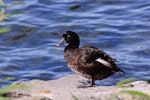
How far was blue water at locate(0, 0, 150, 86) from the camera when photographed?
35.8 feet

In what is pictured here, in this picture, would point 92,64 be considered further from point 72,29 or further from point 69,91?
point 72,29

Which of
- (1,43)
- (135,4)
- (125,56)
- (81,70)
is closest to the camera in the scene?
(81,70)

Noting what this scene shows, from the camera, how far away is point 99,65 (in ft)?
26.1

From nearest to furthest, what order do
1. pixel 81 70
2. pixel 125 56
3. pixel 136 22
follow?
pixel 81 70 < pixel 125 56 < pixel 136 22

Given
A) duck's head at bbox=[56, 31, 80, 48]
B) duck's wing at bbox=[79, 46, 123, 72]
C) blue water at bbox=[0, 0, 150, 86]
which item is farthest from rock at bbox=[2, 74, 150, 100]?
blue water at bbox=[0, 0, 150, 86]

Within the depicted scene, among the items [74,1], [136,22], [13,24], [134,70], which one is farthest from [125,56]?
[74,1]

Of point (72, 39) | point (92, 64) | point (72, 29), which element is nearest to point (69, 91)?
point (92, 64)

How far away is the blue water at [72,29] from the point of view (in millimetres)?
10906

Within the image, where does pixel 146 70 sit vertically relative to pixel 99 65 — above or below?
below

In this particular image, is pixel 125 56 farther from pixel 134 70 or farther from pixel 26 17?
pixel 26 17

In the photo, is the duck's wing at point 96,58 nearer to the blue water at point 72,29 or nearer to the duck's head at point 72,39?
the duck's head at point 72,39

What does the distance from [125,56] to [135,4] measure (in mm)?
3891

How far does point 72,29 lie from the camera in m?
13.2

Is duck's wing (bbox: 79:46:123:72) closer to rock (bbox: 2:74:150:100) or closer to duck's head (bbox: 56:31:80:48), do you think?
rock (bbox: 2:74:150:100)
